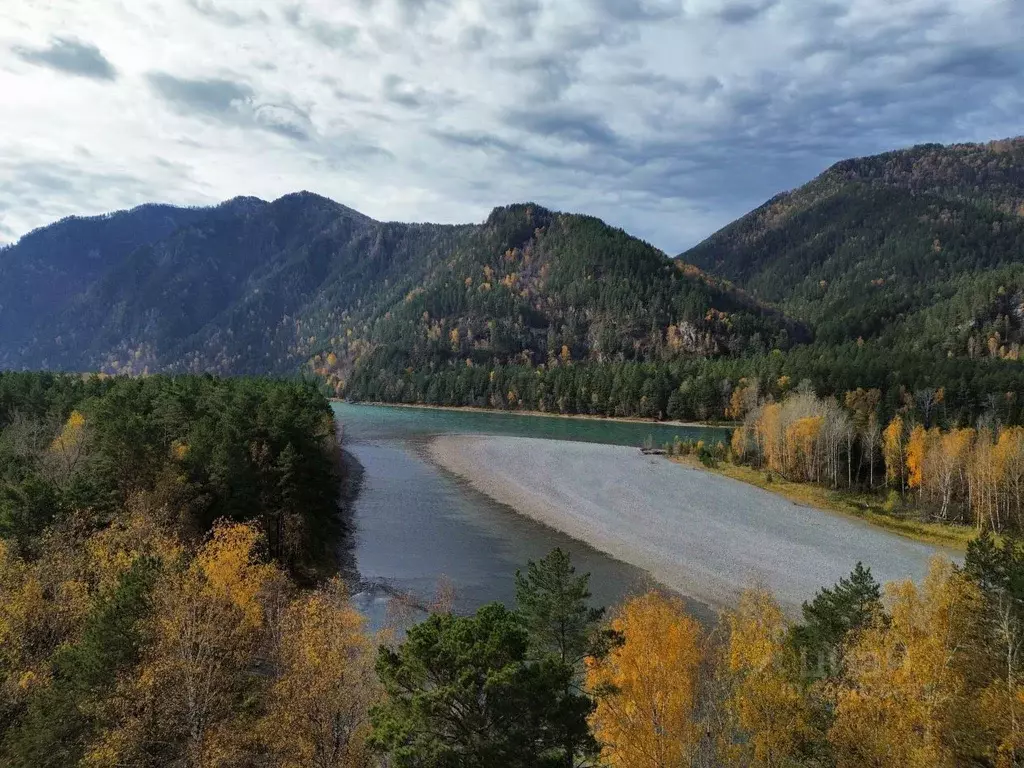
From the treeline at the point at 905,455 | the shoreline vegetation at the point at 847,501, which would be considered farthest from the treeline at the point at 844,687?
the treeline at the point at 905,455

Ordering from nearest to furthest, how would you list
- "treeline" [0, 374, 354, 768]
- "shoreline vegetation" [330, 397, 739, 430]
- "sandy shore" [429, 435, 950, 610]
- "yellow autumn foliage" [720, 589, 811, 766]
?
"treeline" [0, 374, 354, 768] < "yellow autumn foliage" [720, 589, 811, 766] < "sandy shore" [429, 435, 950, 610] < "shoreline vegetation" [330, 397, 739, 430]

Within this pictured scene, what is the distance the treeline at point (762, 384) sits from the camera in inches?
4006

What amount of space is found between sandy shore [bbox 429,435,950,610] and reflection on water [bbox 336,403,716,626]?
3.04 meters

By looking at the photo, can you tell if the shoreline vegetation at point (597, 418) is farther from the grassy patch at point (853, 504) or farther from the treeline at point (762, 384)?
the grassy patch at point (853, 504)

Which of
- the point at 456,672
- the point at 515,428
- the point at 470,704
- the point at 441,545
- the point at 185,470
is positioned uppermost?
the point at 185,470

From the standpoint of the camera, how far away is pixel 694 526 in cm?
5828

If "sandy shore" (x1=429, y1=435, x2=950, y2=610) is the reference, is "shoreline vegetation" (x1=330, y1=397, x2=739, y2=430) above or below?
above

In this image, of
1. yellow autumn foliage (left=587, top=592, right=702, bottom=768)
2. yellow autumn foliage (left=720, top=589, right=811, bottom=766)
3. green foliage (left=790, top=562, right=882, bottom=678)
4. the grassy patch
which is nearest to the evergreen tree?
yellow autumn foliage (left=587, top=592, right=702, bottom=768)

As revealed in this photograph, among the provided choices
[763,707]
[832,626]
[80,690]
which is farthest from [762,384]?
[80,690]

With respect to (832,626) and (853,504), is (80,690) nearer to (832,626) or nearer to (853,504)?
(832,626)

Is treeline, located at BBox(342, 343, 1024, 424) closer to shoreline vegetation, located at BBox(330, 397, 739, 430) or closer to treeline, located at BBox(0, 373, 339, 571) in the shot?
shoreline vegetation, located at BBox(330, 397, 739, 430)

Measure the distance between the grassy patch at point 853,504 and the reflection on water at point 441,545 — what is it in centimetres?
3260

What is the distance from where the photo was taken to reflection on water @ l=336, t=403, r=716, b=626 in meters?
42.0

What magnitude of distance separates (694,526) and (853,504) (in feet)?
78.4
